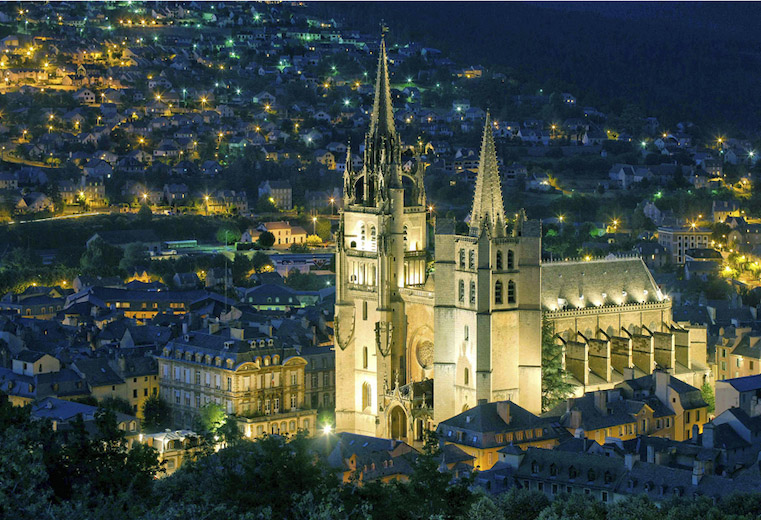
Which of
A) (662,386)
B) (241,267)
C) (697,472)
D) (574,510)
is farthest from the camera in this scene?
(241,267)

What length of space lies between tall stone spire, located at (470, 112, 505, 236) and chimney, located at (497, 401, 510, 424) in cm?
794

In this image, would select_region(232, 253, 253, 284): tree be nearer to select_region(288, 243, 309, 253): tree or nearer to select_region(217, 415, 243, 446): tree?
select_region(288, 243, 309, 253): tree

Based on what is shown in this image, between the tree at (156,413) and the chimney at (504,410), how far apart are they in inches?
865

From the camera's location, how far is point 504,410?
254 feet

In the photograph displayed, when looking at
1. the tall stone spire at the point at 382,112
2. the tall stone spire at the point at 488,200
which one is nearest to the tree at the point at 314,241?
the tall stone spire at the point at 382,112

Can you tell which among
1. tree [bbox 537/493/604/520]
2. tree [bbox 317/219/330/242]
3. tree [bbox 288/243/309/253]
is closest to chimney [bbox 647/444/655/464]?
tree [bbox 537/493/604/520]

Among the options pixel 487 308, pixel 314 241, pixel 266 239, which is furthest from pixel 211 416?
pixel 314 241

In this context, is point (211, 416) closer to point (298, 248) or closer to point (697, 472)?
point (697, 472)

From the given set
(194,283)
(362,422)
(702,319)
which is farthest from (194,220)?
(362,422)

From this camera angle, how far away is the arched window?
87438 millimetres

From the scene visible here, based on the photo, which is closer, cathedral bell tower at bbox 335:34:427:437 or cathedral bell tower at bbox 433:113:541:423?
cathedral bell tower at bbox 433:113:541:423

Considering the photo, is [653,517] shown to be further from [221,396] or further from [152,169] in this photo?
[152,169]

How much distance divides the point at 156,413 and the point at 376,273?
15.8m

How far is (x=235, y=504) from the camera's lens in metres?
52.7
